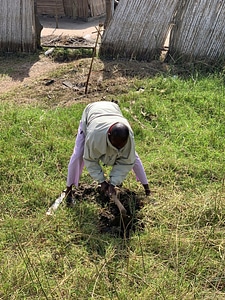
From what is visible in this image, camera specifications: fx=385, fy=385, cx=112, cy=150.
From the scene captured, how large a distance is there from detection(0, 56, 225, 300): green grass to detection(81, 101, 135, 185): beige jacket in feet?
1.84

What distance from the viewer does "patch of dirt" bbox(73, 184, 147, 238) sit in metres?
3.54

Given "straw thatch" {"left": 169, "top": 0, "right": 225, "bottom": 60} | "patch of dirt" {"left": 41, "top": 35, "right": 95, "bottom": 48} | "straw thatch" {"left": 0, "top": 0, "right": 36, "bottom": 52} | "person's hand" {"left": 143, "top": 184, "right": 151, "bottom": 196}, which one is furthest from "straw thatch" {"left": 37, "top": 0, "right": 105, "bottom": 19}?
"person's hand" {"left": 143, "top": 184, "right": 151, "bottom": 196}

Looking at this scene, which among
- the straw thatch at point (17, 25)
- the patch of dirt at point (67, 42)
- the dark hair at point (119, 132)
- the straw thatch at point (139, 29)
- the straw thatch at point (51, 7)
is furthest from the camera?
the straw thatch at point (51, 7)

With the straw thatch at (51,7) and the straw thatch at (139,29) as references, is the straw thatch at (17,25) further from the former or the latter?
the straw thatch at (51,7)

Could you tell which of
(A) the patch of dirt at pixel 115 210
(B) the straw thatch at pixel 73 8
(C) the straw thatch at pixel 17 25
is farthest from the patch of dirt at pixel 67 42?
(A) the patch of dirt at pixel 115 210

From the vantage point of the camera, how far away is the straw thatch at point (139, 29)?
7113 millimetres

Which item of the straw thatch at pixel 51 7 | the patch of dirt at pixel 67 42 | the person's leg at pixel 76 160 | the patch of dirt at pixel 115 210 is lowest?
the straw thatch at pixel 51 7

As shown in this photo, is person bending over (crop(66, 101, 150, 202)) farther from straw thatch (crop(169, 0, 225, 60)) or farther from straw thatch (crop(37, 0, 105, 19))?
straw thatch (crop(37, 0, 105, 19))

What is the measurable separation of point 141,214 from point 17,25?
5.55 meters

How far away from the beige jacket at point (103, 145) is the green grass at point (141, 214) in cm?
56

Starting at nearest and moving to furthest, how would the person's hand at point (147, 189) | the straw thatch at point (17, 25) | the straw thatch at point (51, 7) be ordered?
1. the person's hand at point (147, 189)
2. the straw thatch at point (17, 25)
3. the straw thatch at point (51, 7)

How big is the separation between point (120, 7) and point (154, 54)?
3.55 ft

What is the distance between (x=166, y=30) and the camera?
7.16m

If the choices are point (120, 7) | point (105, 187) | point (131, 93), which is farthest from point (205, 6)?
point (105, 187)
